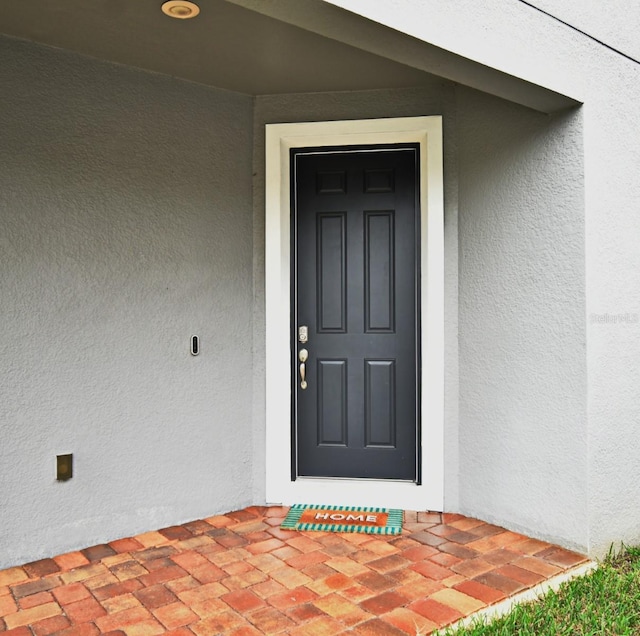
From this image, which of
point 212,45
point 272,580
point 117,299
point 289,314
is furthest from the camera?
point 289,314

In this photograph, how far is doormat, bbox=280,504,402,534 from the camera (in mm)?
3377

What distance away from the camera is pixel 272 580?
110 inches

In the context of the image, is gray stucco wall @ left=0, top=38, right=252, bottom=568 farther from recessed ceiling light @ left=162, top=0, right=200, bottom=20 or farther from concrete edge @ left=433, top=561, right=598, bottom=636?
concrete edge @ left=433, top=561, right=598, bottom=636

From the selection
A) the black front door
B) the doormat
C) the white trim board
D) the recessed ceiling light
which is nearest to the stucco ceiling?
the recessed ceiling light

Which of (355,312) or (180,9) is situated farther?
(355,312)

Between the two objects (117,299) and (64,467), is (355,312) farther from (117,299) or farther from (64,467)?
(64,467)

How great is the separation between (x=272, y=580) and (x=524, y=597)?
3.53ft

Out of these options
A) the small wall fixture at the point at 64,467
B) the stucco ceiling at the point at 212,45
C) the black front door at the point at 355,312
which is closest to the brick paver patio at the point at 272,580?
the small wall fixture at the point at 64,467

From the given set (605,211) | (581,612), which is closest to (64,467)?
(581,612)

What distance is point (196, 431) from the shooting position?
3.57 m

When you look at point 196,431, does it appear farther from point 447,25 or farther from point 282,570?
point 447,25

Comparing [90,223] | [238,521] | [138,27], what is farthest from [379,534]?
[138,27]

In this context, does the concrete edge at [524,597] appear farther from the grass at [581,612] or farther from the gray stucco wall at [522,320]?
the gray stucco wall at [522,320]

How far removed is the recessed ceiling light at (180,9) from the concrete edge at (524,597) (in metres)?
2.65
